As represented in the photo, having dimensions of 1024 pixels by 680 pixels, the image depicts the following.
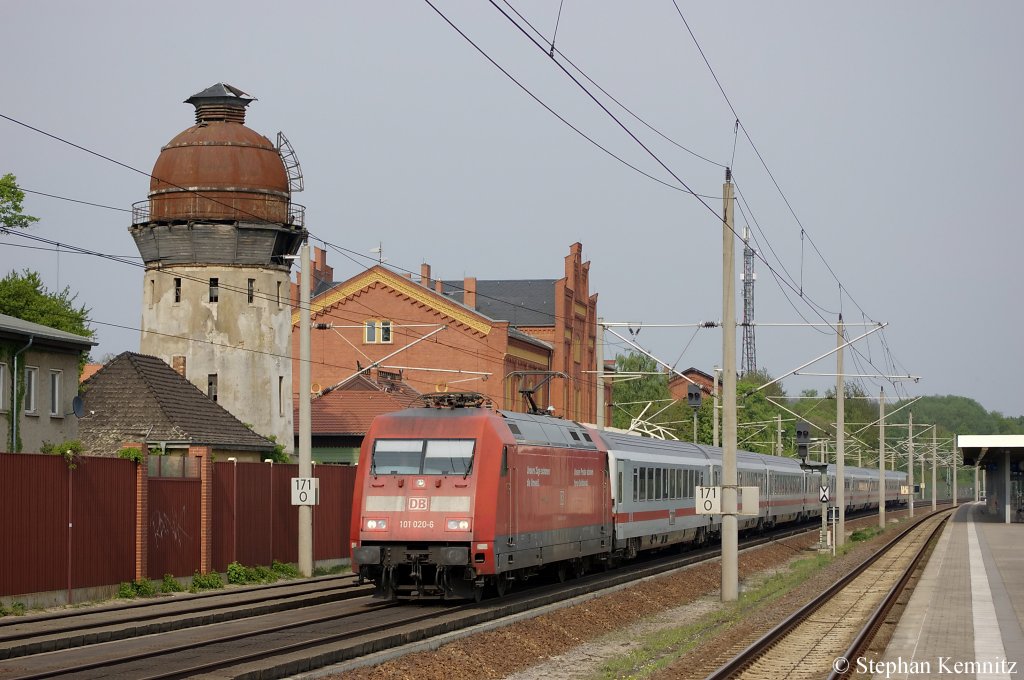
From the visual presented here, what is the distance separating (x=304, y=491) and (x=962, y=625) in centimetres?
1501

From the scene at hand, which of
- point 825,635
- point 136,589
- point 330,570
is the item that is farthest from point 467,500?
point 330,570

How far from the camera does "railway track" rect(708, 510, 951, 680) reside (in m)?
16.0

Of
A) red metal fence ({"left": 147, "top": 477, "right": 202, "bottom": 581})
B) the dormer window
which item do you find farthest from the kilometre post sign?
the dormer window

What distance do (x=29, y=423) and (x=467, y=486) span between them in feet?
59.1

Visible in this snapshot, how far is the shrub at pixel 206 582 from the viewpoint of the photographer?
2773 cm

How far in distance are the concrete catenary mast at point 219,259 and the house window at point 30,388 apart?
42.7 feet

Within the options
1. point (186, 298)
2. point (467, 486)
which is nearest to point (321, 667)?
point (467, 486)

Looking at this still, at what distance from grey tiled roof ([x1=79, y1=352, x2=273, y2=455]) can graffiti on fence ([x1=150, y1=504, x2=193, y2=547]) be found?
13.1m

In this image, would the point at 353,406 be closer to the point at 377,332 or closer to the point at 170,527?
the point at 377,332

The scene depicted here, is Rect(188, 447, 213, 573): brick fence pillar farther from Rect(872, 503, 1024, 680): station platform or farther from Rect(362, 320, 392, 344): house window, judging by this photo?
Rect(362, 320, 392, 344): house window

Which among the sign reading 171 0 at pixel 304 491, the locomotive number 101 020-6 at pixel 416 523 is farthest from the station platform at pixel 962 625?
the sign reading 171 0 at pixel 304 491

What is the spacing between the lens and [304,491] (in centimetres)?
3020

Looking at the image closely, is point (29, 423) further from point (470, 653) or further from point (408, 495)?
point (470, 653)

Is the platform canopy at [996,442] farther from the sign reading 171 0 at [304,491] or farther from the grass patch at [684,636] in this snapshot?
the sign reading 171 0 at [304,491]
